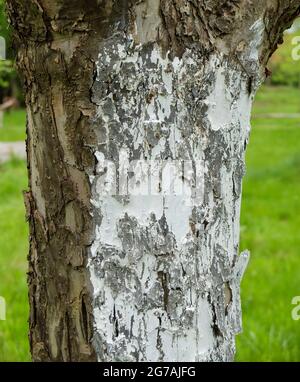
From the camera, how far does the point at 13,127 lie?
14.1 meters

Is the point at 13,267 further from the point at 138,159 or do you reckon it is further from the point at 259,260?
the point at 138,159

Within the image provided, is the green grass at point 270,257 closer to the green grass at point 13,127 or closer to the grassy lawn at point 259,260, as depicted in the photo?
the grassy lawn at point 259,260

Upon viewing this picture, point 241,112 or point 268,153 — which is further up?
point 241,112

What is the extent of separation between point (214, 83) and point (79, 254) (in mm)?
471

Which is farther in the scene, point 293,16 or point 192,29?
point 293,16

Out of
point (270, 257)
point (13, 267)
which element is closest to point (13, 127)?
point (13, 267)

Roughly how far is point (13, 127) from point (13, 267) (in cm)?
968

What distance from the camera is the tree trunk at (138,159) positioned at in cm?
144

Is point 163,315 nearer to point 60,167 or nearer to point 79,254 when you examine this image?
point 79,254

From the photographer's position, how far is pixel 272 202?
707 cm

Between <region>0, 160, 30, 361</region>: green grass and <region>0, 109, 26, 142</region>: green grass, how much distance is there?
363 centimetres

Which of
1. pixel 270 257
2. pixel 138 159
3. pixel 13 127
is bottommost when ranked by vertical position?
pixel 13 127
